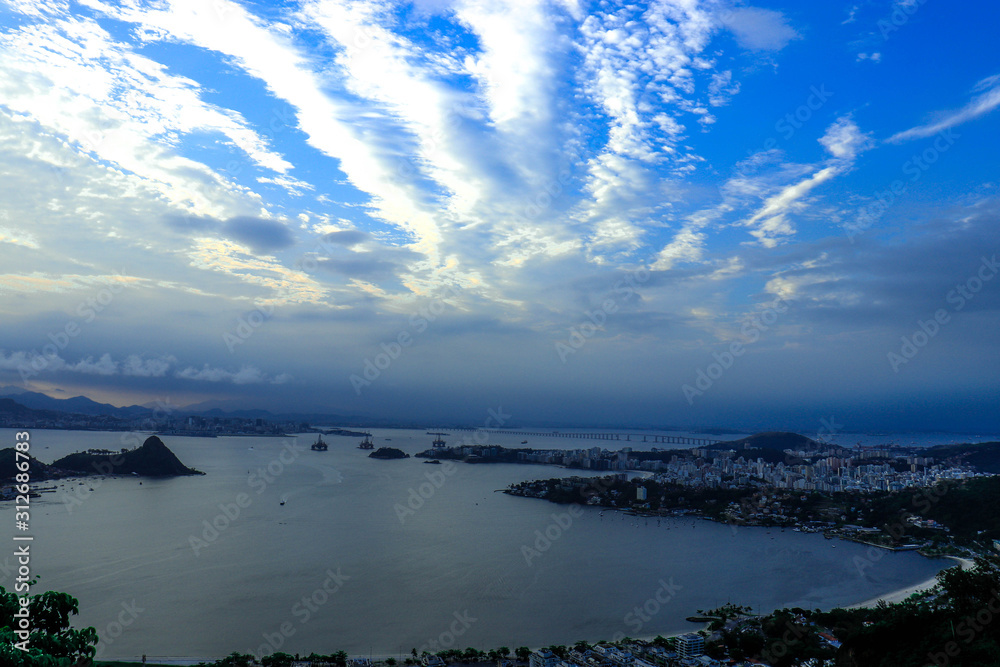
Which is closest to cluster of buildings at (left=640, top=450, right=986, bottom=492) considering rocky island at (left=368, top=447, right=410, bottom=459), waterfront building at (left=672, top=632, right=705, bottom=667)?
rocky island at (left=368, top=447, right=410, bottom=459)

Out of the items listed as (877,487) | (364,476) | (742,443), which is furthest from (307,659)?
(742,443)

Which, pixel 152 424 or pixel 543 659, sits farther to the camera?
pixel 152 424

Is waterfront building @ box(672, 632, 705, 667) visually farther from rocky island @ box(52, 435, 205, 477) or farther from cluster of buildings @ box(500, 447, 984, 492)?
rocky island @ box(52, 435, 205, 477)

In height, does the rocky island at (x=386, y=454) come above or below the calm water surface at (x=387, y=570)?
below

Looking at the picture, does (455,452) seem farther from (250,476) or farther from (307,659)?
(307,659)

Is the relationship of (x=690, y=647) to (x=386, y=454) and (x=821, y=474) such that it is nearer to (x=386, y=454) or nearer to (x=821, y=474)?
(x=821, y=474)

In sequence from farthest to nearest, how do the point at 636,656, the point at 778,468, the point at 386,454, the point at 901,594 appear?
the point at 386,454 → the point at 778,468 → the point at 901,594 → the point at 636,656

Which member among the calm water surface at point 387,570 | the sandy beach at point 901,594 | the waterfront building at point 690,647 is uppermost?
the waterfront building at point 690,647

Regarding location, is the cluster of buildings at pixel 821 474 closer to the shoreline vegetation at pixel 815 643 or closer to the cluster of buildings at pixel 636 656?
the shoreline vegetation at pixel 815 643

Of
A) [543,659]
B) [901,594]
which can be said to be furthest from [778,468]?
[543,659]

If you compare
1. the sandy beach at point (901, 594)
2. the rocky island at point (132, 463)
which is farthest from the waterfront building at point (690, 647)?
the rocky island at point (132, 463)
